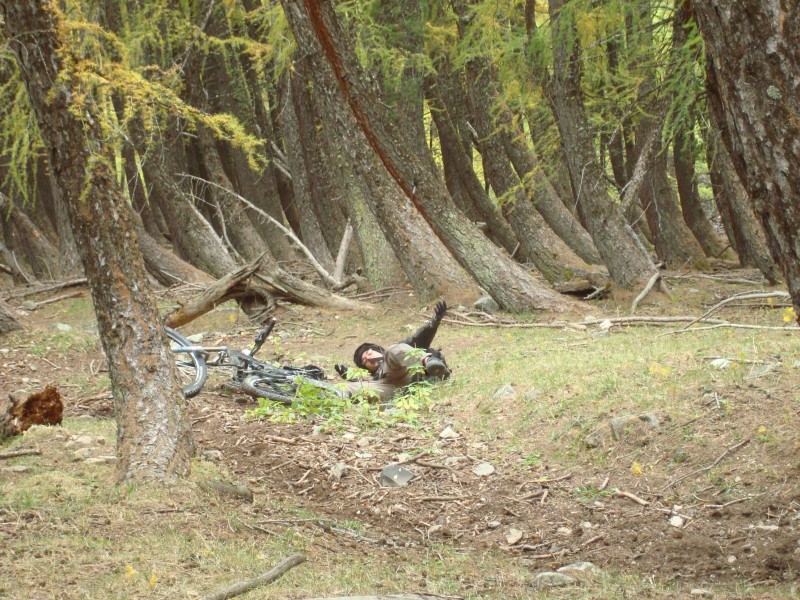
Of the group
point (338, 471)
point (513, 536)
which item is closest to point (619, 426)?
point (513, 536)

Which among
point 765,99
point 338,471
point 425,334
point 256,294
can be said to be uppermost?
point 765,99

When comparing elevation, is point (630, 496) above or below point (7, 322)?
below

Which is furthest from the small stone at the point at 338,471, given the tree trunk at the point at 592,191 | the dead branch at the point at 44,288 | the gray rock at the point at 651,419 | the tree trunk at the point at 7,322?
the dead branch at the point at 44,288

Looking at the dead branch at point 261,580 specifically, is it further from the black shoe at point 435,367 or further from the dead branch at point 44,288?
the dead branch at point 44,288

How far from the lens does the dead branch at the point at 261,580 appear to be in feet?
13.3

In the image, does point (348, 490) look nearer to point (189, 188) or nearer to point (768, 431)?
point (768, 431)

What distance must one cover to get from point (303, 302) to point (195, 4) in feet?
28.4

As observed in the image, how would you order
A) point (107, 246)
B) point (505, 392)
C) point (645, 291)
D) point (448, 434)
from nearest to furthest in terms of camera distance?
point (107, 246) → point (448, 434) → point (505, 392) → point (645, 291)

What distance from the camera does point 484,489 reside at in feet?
21.5

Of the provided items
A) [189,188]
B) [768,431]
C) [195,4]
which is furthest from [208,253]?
[768,431]

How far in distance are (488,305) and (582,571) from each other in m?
8.12

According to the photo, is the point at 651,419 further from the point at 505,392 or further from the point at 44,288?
the point at 44,288

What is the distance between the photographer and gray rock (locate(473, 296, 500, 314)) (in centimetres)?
1269

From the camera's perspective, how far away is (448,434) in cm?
771
